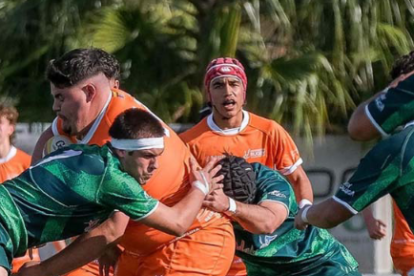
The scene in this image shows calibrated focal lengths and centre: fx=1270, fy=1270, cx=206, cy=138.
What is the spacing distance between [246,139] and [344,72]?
352cm

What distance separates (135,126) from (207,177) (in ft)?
1.50

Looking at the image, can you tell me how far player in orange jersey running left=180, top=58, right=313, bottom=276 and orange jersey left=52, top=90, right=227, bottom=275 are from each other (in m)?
2.11

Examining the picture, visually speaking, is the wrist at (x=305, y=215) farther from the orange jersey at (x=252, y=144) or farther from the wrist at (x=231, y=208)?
the orange jersey at (x=252, y=144)

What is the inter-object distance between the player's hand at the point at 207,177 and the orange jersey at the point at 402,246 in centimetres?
263

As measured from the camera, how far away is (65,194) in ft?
17.3

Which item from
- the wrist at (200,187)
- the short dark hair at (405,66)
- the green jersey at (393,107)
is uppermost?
the short dark hair at (405,66)

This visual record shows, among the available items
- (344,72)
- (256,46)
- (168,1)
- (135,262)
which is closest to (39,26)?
(168,1)

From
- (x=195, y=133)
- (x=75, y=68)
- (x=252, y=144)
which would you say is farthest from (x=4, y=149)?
(x=75, y=68)

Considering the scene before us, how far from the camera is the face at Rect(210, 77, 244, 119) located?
8.12m

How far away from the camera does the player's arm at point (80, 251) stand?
5.50 meters

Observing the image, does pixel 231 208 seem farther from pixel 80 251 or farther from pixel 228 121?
pixel 228 121

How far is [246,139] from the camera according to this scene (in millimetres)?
8125

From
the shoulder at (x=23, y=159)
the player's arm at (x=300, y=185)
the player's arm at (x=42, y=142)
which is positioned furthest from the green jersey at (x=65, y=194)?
the shoulder at (x=23, y=159)

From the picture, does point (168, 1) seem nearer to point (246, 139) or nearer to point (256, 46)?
point (256, 46)
